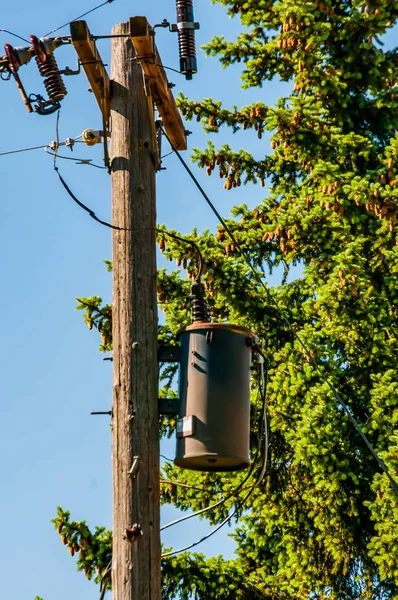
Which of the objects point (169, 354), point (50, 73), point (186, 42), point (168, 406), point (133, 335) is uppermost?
point (186, 42)

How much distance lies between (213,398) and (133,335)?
613mm

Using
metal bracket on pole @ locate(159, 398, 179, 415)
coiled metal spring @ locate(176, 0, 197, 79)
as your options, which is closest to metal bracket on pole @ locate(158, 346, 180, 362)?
metal bracket on pole @ locate(159, 398, 179, 415)

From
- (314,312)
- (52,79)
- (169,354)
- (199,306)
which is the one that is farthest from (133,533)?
(314,312)

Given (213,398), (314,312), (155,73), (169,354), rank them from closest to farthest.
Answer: (213,398) → (169,354) → (155,73) → (314,312)

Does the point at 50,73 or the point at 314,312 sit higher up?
the point at 50,73

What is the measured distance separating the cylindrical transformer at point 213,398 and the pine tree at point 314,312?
4480mm

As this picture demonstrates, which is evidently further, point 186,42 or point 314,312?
point 314,312

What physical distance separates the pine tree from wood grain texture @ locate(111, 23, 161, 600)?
474 cm

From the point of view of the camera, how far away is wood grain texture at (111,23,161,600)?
604cm

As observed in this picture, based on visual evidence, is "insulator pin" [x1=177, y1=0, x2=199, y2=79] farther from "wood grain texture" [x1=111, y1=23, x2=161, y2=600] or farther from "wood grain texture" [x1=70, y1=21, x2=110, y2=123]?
"wood grain texture" [x1=70, y1=21, x2=110, y2=123]

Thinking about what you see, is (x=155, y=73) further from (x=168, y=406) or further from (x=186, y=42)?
(x=168, y=406)

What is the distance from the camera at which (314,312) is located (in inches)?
482

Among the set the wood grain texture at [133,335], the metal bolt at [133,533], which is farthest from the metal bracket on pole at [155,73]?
the metal bolt at [133,533]

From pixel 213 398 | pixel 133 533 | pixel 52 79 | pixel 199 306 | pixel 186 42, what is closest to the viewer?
pixel 133 533
